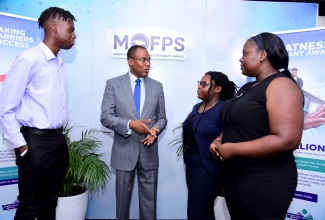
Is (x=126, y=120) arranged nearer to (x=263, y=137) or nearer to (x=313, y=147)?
(x=263, y=137)

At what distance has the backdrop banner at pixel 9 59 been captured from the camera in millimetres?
2727

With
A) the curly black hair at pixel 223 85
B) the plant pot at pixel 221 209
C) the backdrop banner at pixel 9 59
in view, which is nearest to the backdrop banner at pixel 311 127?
the plant pot at pixel 221 209

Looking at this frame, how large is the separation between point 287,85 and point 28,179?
174 cm

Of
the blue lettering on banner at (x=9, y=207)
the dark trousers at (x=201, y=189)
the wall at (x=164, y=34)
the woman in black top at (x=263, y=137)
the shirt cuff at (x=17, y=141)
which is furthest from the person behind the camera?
the wall at (x=164, y=34)

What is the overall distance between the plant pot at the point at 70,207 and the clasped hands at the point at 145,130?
0.93 meters

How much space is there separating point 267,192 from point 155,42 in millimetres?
2467

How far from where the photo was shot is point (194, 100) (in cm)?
349

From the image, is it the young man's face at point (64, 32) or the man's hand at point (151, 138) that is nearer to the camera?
the young man's face at point (64, 32)

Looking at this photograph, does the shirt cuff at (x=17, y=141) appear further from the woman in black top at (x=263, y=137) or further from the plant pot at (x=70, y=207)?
the woman in black top at (x=263, y=137)

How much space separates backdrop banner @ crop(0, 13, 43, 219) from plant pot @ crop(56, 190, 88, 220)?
0.56m

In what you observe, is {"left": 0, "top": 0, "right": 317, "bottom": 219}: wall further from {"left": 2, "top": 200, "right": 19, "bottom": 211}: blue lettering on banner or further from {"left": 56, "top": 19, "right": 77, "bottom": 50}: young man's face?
{"left": 56, "top": 19, "right": 77, "bottom": 50}: young man's face

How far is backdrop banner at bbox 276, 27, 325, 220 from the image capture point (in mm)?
2705

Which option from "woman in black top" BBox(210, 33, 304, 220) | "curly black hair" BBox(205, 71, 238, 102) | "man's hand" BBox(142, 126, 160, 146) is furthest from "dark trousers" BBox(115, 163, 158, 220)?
"woman in black top" BBox(210, 33, 304, 220)

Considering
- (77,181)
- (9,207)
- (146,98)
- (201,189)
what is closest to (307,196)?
(201,189)
